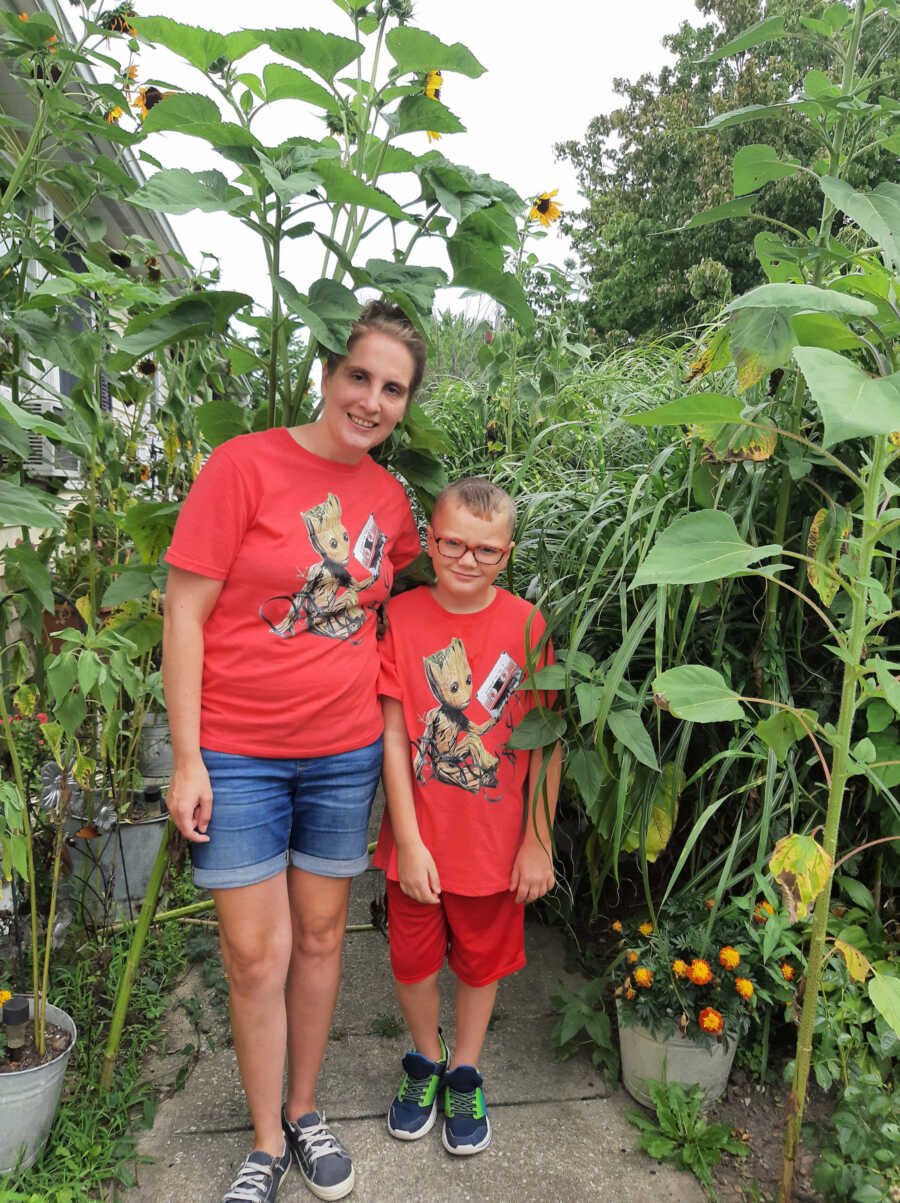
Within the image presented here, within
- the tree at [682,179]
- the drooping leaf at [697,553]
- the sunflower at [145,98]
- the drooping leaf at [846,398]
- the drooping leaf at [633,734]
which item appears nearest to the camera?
the drooping leaf at [846,398]

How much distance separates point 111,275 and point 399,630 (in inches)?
38.4

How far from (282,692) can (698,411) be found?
0.89 meters

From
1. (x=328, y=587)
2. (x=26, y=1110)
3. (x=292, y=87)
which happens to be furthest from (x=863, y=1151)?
(x=292, y=87)

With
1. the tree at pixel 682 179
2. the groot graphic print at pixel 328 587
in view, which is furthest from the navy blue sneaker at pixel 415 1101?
the tree at pixel 682 179

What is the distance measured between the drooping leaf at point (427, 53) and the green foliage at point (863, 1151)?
1954 millimetres

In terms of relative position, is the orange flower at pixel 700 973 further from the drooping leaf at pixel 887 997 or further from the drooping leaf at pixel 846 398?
the drooping leaf at pixel 846 398

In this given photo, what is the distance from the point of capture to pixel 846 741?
135cm

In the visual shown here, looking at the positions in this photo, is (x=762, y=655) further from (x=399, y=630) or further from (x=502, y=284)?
(x=502, y=284)

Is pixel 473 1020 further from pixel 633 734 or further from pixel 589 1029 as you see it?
pixel 633 734

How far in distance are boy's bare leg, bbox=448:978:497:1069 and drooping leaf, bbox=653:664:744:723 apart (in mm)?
909

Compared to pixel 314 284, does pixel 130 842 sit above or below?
below

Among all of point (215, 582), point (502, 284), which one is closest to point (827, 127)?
point (502, 284)

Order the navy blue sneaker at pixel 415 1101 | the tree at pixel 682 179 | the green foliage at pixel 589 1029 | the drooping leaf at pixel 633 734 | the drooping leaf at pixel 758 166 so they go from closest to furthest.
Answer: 1. the drooping leaf at pixel 758 166
2. the drooping leaf at pixel 633 734
3. the navy blue sneaker at pixel 415 1101
4. the green foliage at pixel 589 1029
5. the tree at pixel 682 179

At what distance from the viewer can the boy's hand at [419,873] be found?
1.73 m
